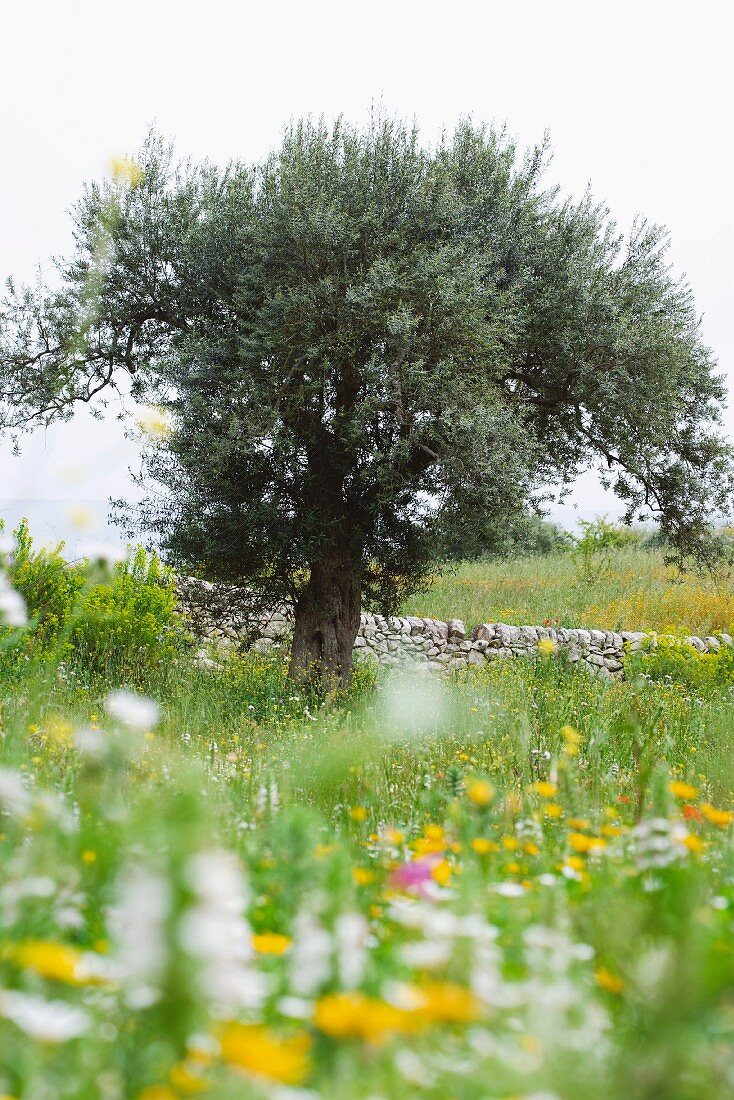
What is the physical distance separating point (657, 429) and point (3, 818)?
9.18 metres

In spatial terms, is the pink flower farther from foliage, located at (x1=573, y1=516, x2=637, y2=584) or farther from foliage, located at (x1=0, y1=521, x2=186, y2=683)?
foliage, located at (x1=573, y1=516, x2=637, y2=584)

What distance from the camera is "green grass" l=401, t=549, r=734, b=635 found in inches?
599

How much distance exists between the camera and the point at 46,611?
9352mm

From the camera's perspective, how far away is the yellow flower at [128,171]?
996 centimetres

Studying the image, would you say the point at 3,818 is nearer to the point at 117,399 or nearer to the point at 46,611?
the point at 46,611

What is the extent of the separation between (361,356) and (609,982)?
7.40 m

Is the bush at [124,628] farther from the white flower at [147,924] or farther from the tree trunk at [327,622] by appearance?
the white flower at [147,924]

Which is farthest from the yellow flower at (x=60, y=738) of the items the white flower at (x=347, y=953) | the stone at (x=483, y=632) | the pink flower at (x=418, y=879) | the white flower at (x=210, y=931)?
the stone at (x=483, y=632)

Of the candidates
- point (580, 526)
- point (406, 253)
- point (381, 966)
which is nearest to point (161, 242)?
point (406, 253)

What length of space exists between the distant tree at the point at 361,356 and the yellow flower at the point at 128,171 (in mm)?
31

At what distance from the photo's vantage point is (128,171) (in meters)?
9.99

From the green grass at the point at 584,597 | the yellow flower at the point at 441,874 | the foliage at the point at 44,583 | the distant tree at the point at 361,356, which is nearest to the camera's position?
the yellow flower at the point at 441,874

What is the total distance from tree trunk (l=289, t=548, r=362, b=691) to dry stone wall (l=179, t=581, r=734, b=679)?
240cm

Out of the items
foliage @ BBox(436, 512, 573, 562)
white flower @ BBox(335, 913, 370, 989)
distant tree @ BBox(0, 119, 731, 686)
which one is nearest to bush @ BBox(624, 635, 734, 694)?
distant tree @ BBox(0, 119, 731, 686)
